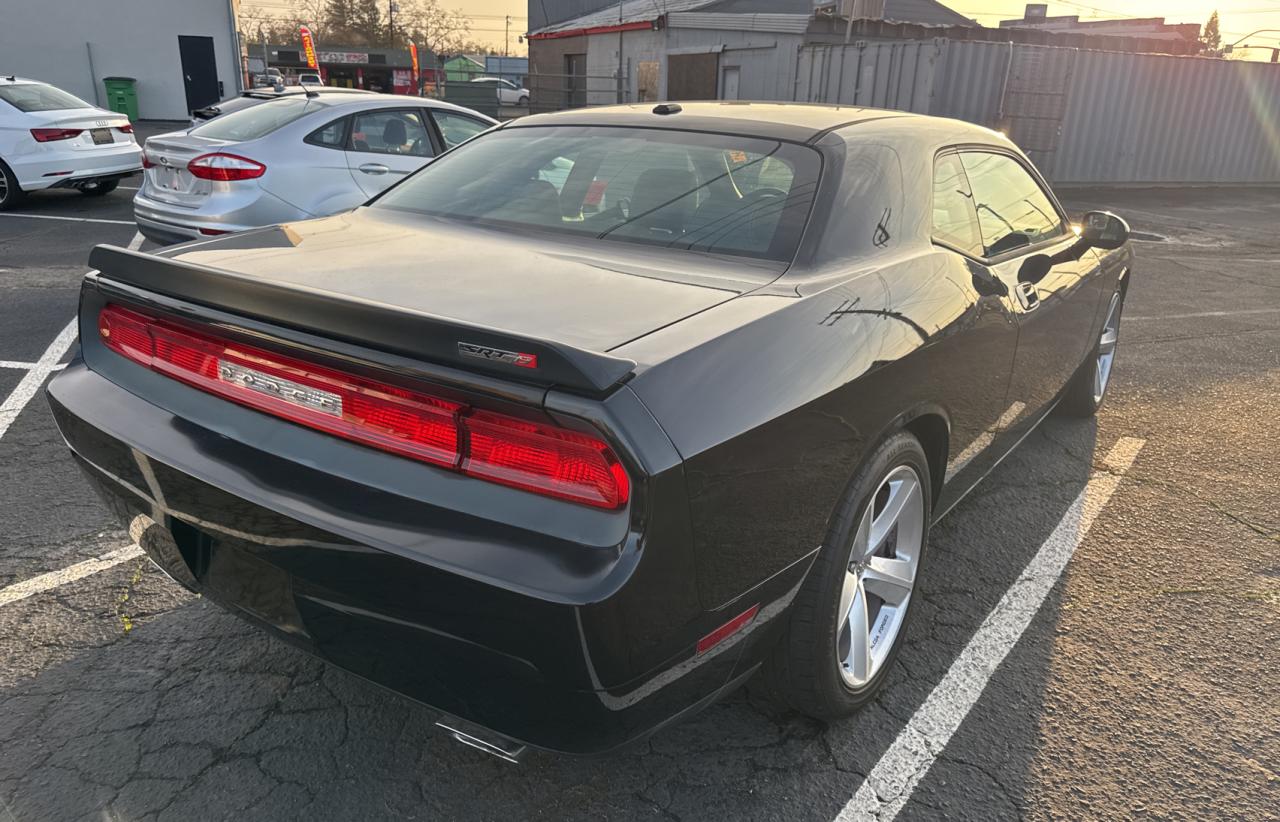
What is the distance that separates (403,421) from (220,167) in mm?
5560

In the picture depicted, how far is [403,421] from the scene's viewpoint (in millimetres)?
1774

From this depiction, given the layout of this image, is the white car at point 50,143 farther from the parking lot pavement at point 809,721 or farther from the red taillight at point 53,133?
the parking lot pavement at point 809,721

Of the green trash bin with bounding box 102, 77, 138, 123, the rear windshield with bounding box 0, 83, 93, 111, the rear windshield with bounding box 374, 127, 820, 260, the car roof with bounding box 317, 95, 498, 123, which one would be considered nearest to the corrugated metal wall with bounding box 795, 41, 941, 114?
the car roof with bounding box 317, 95, 498, 123

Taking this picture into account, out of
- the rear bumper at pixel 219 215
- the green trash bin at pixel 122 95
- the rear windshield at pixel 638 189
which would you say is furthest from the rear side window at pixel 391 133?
the green trash bin at pixel 122 95

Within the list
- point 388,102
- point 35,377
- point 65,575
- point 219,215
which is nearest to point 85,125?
point 388,102

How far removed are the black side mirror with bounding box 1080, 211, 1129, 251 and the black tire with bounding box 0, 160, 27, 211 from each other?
11.0m

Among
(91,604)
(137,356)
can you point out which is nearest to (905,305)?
(137,356)

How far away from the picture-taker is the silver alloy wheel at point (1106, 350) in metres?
4.77

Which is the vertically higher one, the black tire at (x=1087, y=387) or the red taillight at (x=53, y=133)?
the red taillight at (x=53, y=133)

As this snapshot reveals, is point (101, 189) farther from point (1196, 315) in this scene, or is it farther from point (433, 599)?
point (1196, 315)

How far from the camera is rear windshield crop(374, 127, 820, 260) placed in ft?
8.35

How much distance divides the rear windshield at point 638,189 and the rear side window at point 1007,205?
3.03 ft

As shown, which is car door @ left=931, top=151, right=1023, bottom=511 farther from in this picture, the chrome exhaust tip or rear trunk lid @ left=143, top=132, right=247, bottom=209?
rear trunk lid @ left=143, top=132, right=247, bottom=209

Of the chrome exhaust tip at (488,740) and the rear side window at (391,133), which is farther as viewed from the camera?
the rear side window at (391,133)
